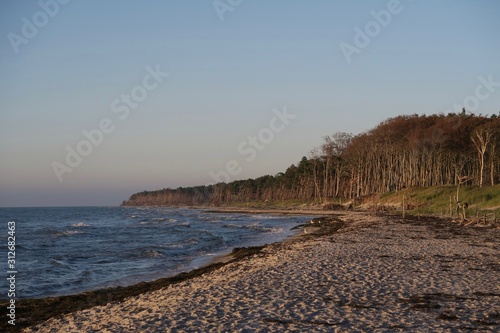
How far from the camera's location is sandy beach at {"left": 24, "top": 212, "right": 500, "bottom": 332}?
9992mm

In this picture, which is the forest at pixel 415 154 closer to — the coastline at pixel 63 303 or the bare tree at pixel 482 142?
the bare tree at pixel 482 142

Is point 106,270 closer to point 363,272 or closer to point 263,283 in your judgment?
point 263,283

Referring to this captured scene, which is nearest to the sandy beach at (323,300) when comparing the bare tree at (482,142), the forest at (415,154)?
the bare tree at (482,142)

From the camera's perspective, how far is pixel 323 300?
1198 cm

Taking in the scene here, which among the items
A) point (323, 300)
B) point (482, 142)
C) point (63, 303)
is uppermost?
point (482, 142)

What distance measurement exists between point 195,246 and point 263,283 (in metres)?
21.1

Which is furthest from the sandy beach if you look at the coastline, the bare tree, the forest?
the forest

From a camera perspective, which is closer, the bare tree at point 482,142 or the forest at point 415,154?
the bare tree at point 482,142

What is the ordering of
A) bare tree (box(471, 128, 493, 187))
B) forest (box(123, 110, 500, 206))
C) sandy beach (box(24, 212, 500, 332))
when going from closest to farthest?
1. sandy beach (box(24, 212, 500, 332))
2. bare tree (box(471, 128, 493, 187))
3. forest (box(123, 110, 500, 206))

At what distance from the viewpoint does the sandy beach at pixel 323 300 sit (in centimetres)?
999

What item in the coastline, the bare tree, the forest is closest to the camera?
the coastline

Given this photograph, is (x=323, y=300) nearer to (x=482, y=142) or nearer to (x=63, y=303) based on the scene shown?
(x=63, y=303)

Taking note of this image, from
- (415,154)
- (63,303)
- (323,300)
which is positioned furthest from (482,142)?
(63,303)

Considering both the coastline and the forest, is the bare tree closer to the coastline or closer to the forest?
the forest
